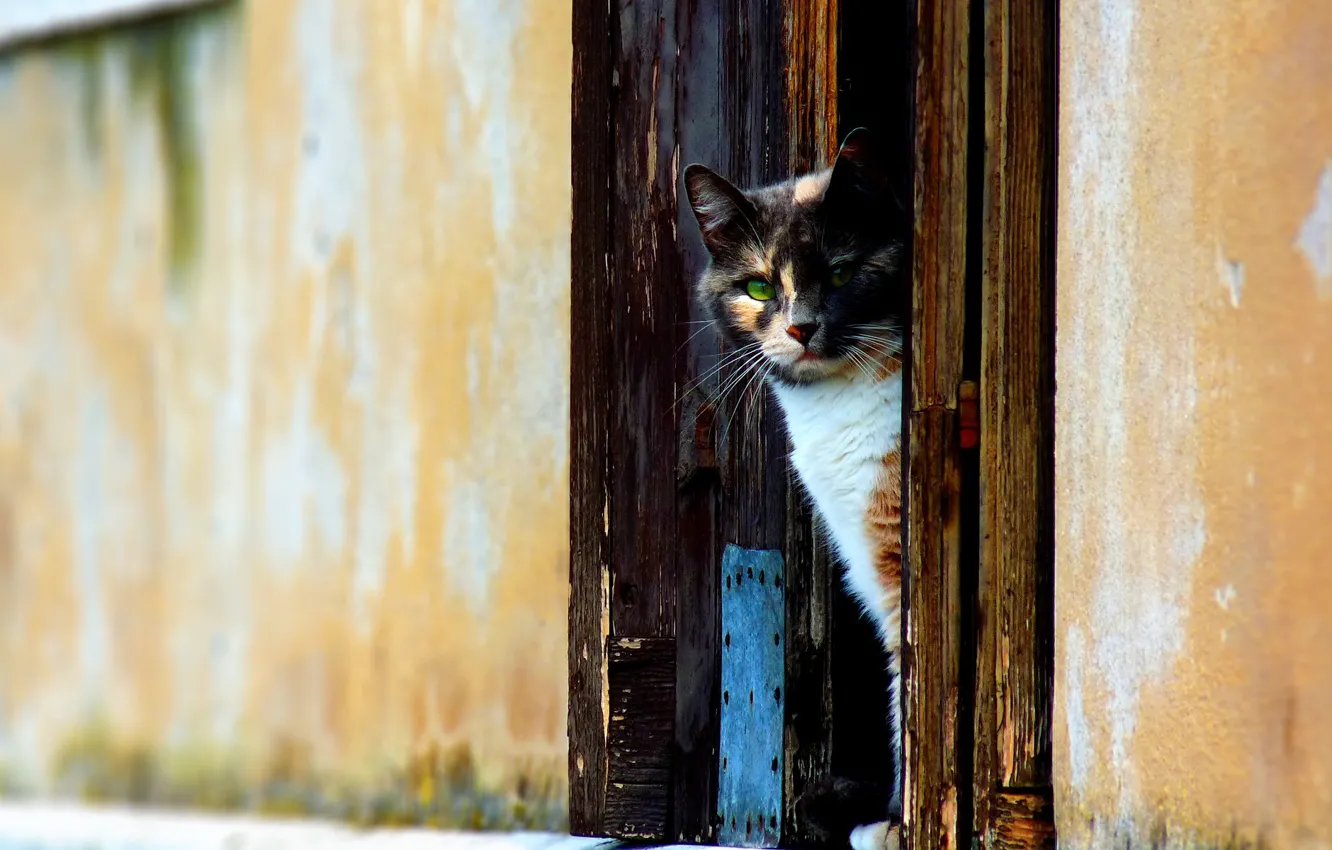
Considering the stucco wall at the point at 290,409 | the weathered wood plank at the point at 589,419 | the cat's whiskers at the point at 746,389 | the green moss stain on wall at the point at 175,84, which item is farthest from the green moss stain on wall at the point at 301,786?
the green moss stain on wall at the point at 175,84

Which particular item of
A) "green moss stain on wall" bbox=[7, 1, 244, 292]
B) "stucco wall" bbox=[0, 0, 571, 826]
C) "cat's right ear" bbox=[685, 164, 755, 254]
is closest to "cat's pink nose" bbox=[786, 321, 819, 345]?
"cat's right ear" bbox=[685, 164, 755, 254]

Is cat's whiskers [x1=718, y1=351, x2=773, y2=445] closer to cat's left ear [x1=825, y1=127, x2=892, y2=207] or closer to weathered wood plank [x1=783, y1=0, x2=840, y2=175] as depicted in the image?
cat's left ear [x1=825, y1=127, x2=892, y2=207]

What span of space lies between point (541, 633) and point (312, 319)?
1161 mm

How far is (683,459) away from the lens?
2.83m

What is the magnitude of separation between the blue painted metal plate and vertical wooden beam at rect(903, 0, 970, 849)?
71 centimetres

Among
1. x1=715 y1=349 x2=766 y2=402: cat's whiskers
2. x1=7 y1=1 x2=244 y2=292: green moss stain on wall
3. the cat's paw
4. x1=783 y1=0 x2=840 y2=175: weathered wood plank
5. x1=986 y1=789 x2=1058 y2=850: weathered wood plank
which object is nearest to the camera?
x1=986 y1=789 x2=1058 y2=850: weathered wood plank

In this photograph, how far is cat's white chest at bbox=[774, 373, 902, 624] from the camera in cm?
271

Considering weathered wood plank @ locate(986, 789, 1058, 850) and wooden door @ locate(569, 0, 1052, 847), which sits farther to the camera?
wooden door @ locate(569, 0, 1052, 847)

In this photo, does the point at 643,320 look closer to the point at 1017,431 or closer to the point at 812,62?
the point at 812,62

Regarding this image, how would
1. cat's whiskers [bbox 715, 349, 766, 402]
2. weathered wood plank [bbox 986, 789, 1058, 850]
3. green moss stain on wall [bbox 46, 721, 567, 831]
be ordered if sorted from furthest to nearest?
green moss stain on wall [bbox 46, 721, 567, 831]
cat's whiskers [bbox 715, 349, 766, 402]
weathered wood plank [bbox 986, 789, 1058, 850]

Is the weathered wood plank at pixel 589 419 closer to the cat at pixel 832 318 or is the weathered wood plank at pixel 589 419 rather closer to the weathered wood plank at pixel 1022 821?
the cat at pixel 832 318

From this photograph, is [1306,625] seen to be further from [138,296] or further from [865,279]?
[138,296]

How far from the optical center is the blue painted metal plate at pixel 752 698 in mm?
2742

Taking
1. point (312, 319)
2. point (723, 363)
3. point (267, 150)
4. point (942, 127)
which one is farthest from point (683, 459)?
point (267, 150)
